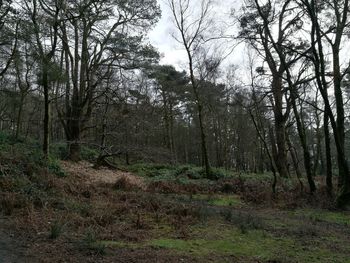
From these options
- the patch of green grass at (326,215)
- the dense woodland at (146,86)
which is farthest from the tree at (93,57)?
the patch of green grass at (326,215)

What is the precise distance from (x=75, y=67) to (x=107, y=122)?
396cm

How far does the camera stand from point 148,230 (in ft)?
25.9

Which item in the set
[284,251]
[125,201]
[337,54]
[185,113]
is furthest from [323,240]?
[185,113]

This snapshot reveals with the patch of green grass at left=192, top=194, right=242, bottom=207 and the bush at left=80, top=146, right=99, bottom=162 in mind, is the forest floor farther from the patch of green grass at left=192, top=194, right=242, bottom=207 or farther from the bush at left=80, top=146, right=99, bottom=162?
the bush at left=80, top=146, right=99, bottom=162

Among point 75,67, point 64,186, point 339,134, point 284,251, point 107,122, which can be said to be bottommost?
point 284,251

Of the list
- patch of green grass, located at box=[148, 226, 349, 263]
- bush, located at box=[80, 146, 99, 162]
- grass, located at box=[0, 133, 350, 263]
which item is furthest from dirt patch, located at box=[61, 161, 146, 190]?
patch of green grass, located at box=[148, 226, 349, 263]

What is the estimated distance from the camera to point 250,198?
14.7 metres

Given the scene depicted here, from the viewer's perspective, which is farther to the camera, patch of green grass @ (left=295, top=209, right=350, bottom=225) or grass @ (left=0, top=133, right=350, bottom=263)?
patch of green grass @ (left=295, top=209, right=350, bottom=225)

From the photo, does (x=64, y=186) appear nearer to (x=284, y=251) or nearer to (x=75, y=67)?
(x=284, y=251)

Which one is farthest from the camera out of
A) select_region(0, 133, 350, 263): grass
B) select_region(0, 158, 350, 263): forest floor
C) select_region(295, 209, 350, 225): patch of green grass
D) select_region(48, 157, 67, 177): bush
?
select_region(48, 157, 67, 177): bush

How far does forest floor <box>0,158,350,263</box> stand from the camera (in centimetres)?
611

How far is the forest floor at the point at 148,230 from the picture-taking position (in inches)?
241

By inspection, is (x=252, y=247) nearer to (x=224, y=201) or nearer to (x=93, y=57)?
(x=224, y=201)

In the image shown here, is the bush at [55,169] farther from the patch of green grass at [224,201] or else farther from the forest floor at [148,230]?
the patch of green grass at [224,201]
